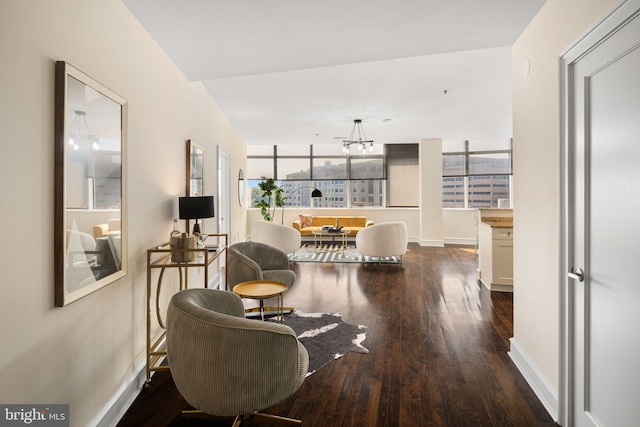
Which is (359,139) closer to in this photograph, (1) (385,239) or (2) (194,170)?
(1) (385,239)

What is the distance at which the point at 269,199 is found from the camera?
371 inches

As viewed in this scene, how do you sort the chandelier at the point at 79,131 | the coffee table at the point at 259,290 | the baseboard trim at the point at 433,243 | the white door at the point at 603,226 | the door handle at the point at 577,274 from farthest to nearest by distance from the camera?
the baseboard trim at the point at 433,243 < the coffee table at the point at 259,290 < the door handle at the point at 577,274 < the chandelier at the point at 79,131 < the white door at the point at 603,226

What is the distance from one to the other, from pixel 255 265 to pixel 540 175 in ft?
8.72

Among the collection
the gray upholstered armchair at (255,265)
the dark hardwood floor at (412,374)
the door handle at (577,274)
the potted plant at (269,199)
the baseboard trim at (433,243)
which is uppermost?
the potted plant at (269,199)

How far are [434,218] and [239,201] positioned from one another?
4.79 meters

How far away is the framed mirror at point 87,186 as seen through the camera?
5.19ft

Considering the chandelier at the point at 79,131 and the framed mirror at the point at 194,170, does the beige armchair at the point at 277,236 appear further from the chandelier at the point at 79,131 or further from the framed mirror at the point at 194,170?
the chandelier at the point at 79,131

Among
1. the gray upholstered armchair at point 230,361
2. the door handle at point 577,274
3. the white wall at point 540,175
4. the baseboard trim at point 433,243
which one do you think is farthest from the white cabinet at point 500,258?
the baseboard trim at point 433,243

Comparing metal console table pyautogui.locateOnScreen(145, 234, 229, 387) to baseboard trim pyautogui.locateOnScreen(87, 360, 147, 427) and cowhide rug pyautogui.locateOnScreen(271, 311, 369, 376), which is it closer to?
baseboard trim pyautogui.locateOnScreen(87, 360, 147, 427)

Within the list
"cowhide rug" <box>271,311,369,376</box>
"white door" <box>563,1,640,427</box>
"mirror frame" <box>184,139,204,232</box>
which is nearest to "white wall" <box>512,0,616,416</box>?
"white door" <box>563,1,640,427</box>

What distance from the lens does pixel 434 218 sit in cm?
870

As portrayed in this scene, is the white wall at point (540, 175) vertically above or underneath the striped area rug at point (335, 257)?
above

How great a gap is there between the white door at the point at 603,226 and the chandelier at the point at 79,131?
252cm

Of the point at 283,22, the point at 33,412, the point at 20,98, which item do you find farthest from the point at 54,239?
the point at 283,22
